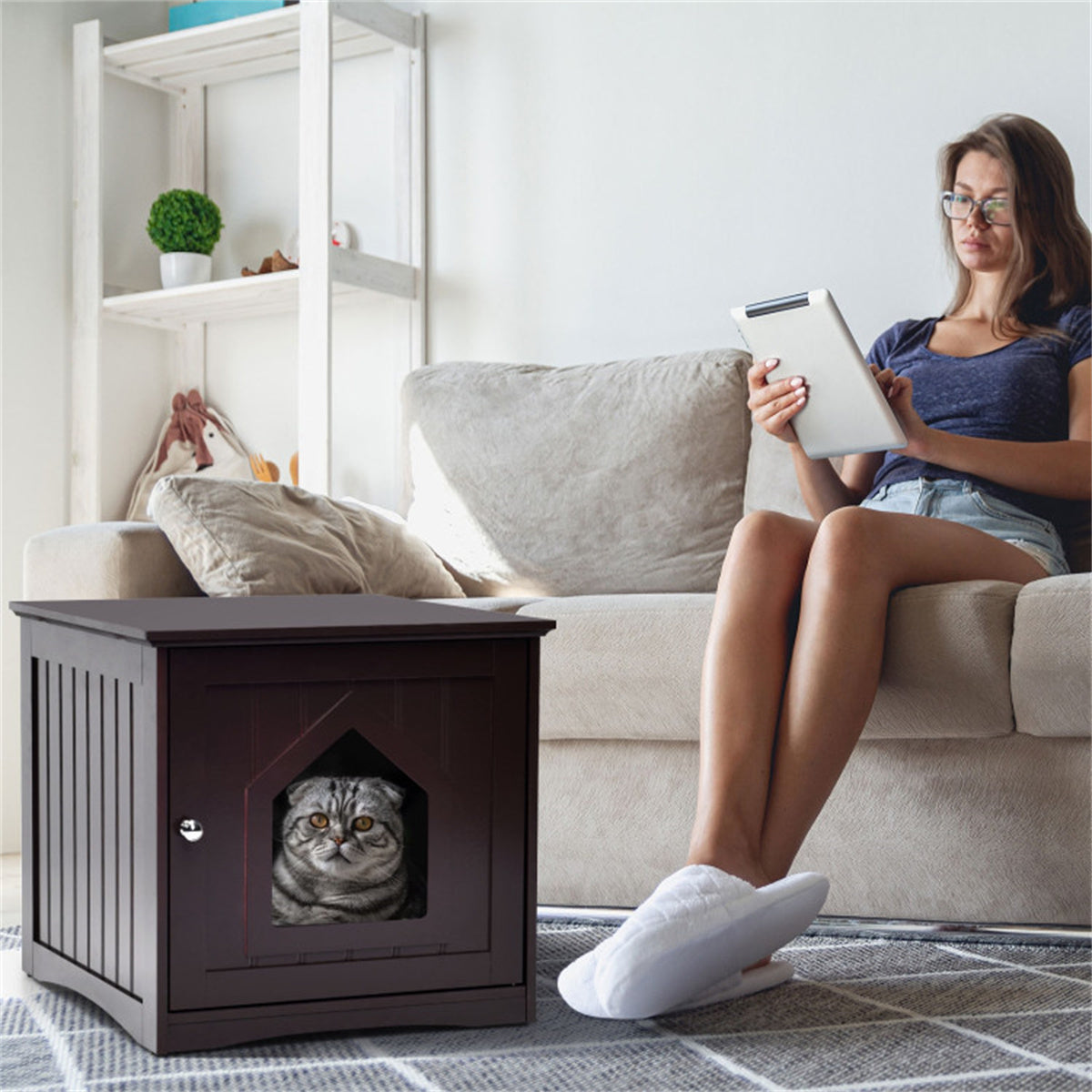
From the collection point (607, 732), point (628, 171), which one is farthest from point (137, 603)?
point (628, 171)

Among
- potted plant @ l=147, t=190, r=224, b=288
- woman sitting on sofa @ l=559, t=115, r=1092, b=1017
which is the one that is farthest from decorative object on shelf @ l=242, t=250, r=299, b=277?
woman sitting on sofa @ l=559, t=115, r=1092, b=1017

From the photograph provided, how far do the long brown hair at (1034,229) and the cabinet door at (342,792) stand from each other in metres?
1.18

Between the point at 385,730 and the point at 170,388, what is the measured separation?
2359 mm

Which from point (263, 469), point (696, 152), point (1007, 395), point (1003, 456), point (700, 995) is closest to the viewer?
point (700, 995)

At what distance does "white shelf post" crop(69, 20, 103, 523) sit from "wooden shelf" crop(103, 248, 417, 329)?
0.20 feet

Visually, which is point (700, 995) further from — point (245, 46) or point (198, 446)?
point (245, 46)

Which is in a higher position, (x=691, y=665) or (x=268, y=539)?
(x=268, y=539)

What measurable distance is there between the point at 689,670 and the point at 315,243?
155 cm

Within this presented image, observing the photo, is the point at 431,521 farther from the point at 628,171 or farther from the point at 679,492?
the point at 628,171

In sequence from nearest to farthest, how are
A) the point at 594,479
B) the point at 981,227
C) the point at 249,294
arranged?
1. the point at 981,227
2. the point at 594,479
3. the point at 249,294

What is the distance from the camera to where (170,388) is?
335 centimetres

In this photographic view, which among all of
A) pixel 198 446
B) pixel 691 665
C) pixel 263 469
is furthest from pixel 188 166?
pixel 691 665

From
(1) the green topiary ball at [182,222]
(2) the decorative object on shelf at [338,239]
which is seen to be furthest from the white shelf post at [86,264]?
(2) the decorative object on shelf at [338,239]

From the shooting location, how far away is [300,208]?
291 centimetres
